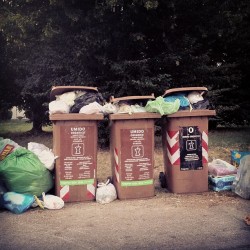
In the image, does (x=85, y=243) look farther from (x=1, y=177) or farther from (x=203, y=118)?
(x=203, y=118)

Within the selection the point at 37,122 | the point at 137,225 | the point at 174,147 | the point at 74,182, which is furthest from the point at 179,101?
the point at 37,122

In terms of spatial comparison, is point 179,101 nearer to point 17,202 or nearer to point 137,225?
point 137,225

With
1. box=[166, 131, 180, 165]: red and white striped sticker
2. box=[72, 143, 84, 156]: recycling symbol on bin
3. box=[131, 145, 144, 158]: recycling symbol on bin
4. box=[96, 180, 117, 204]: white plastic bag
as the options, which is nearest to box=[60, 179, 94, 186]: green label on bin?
box=[96, 180, 117, 204]: white plastic bag

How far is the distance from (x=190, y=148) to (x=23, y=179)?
7.81 ft

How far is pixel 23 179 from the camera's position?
4.80 meters

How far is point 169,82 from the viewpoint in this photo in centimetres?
1002

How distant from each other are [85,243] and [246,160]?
112 inches

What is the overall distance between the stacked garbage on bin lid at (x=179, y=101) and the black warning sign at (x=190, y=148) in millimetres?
337

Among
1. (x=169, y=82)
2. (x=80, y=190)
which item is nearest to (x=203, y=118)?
(x=80, y=190)

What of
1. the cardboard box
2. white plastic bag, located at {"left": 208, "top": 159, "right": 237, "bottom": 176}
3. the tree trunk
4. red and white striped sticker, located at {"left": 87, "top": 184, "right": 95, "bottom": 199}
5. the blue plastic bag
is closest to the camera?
the blue plastic bag

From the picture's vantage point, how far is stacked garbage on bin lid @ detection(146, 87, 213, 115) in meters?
5.23

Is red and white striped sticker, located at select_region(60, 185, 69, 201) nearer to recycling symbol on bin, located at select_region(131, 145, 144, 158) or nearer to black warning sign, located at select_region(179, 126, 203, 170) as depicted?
recycling symbol on bin, located at select_region(131, 145, 144, 158)

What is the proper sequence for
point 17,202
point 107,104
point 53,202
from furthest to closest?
point 107,104 → point 53,202 → point 17,202

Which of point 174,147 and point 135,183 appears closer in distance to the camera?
point 135,183
